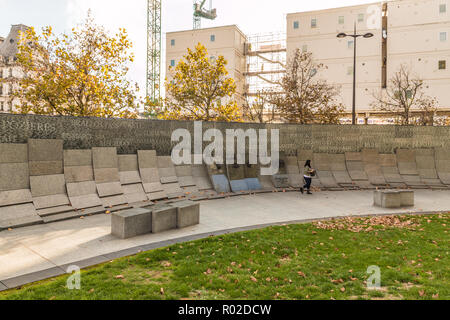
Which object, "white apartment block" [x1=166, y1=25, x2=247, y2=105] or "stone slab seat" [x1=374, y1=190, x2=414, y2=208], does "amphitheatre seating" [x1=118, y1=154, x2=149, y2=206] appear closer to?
"stone slab seat" [x1=374, y1=190, x2=414, y2=208]

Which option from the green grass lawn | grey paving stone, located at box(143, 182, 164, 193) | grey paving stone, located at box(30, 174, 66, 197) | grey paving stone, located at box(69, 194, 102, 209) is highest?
grey paving stone, located at box(30, 174, 66, 197)

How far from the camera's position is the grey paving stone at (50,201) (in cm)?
951

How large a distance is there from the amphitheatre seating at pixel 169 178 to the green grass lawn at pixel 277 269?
5811mm

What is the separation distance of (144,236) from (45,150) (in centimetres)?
535

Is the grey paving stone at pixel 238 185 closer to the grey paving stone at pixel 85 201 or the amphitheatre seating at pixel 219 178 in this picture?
the amphitheatre seating at pixel 219 178

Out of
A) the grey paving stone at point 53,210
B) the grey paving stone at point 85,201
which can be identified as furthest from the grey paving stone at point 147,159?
the grey paving stone at point 53,210

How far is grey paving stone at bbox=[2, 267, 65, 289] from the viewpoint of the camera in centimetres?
507

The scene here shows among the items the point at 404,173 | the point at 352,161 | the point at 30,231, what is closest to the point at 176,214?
the point at 30,231

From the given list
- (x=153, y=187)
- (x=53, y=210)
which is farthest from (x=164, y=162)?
(x=53, y=210)

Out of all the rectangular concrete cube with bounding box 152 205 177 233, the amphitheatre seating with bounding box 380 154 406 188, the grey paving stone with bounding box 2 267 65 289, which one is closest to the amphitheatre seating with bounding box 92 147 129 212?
the rectangular concrete cube with bounding box 152 205 177 233

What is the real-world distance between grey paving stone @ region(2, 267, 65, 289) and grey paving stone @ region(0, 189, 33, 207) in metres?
4.67

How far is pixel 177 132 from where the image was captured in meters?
14.1
